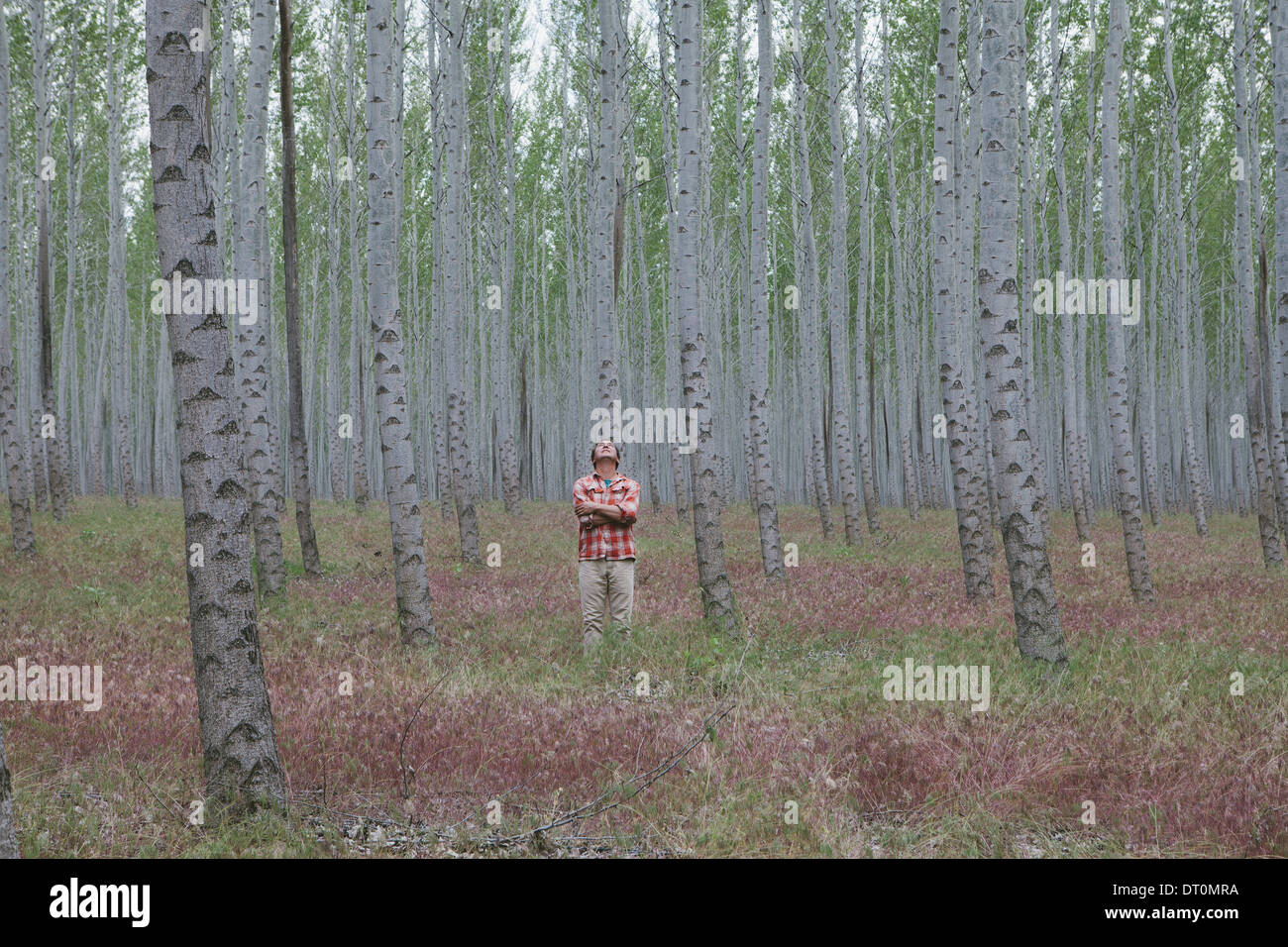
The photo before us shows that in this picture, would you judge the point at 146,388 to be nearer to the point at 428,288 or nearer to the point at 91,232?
the point at 91,232

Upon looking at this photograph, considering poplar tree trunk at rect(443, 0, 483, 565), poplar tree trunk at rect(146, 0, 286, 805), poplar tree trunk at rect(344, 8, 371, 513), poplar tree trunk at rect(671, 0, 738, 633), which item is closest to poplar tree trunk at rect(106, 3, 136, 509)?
poplar tree trunk at rect(344, 8, 371, 513)

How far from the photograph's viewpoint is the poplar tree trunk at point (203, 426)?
4090 millimetres

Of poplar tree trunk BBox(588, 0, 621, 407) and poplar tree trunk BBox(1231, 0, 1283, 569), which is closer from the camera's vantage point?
poplar tree trunk BBox(588, 0, 621, 407)

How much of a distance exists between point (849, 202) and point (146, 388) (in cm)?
3305

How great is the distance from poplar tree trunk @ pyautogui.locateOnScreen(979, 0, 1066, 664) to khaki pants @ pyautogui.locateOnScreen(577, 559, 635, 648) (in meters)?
3.43

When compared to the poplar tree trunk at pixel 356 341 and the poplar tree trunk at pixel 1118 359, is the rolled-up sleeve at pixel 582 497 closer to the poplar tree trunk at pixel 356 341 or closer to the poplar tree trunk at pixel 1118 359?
the poplar tree trunk at pixel 1118 359

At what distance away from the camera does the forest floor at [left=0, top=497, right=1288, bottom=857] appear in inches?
168

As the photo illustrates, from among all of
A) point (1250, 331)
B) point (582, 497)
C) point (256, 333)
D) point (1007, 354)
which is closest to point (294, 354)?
point (256, 333)

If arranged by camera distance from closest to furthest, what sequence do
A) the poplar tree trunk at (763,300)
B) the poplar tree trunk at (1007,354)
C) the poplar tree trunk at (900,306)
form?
1. the poplar tree trunk at (1007,354)
2. the poplar tree trunk at (763,300)
3. the poplar tree trunk at (900,306)

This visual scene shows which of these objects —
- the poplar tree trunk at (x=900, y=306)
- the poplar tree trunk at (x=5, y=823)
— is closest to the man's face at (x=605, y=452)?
the poplar tree trunk at (x=5, y=823)

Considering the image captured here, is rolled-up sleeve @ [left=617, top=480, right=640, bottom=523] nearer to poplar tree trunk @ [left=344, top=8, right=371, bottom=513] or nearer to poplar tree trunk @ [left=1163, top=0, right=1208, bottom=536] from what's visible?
poplar tree trunk @ [left=344, top=8, right=371, bottom=513]

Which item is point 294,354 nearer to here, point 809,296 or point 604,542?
point 604,542

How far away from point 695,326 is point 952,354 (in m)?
4.33

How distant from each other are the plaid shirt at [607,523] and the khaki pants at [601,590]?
94mm
